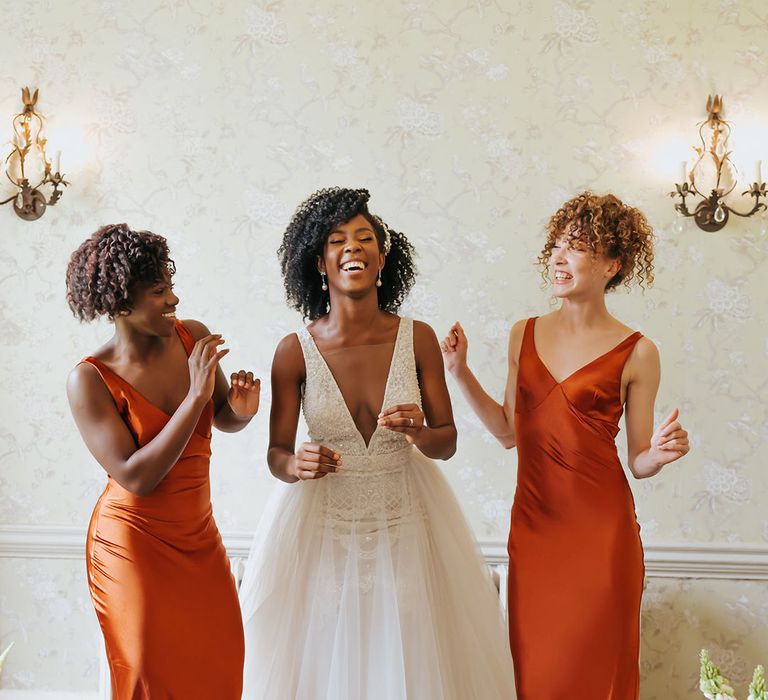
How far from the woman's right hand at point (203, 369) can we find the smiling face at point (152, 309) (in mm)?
111

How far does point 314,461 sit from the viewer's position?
2316mm

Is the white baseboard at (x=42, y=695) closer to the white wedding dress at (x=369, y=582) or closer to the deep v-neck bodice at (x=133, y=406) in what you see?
the white wedding dress at (x=369, y=582)

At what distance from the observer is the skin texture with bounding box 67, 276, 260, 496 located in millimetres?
2232

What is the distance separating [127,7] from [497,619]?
2.63m

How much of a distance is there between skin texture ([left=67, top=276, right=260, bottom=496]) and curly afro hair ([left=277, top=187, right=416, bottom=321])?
395mm

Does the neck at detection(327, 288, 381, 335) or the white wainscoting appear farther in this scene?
the white wainscoting

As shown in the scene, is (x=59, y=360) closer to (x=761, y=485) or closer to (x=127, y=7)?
(x=127, y=7)

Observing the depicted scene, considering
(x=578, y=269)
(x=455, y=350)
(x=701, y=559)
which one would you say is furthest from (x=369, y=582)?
(x=701, y=559)

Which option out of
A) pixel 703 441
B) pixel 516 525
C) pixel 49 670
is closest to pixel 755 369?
pixel 703 441

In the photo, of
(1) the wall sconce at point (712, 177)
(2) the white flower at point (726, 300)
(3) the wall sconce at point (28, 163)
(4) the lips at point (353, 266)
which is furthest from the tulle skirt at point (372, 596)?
(3) the wall sconce at point (28, 163)

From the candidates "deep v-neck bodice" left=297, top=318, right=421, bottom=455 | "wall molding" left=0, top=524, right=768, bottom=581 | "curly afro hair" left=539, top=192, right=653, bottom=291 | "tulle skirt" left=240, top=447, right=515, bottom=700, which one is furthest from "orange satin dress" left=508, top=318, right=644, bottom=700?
"wall molding" left=0, top=524, right=768, bottom=581

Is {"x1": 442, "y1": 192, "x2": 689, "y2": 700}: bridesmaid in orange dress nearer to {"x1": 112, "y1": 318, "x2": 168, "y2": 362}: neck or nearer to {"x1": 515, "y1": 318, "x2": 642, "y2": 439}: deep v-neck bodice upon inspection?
{"x1": 515, "y1": 318, "x2": 642, "y2": 439}: deep v-neck bodice

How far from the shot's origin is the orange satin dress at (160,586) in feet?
7.37

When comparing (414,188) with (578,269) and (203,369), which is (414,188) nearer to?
(578,269)
